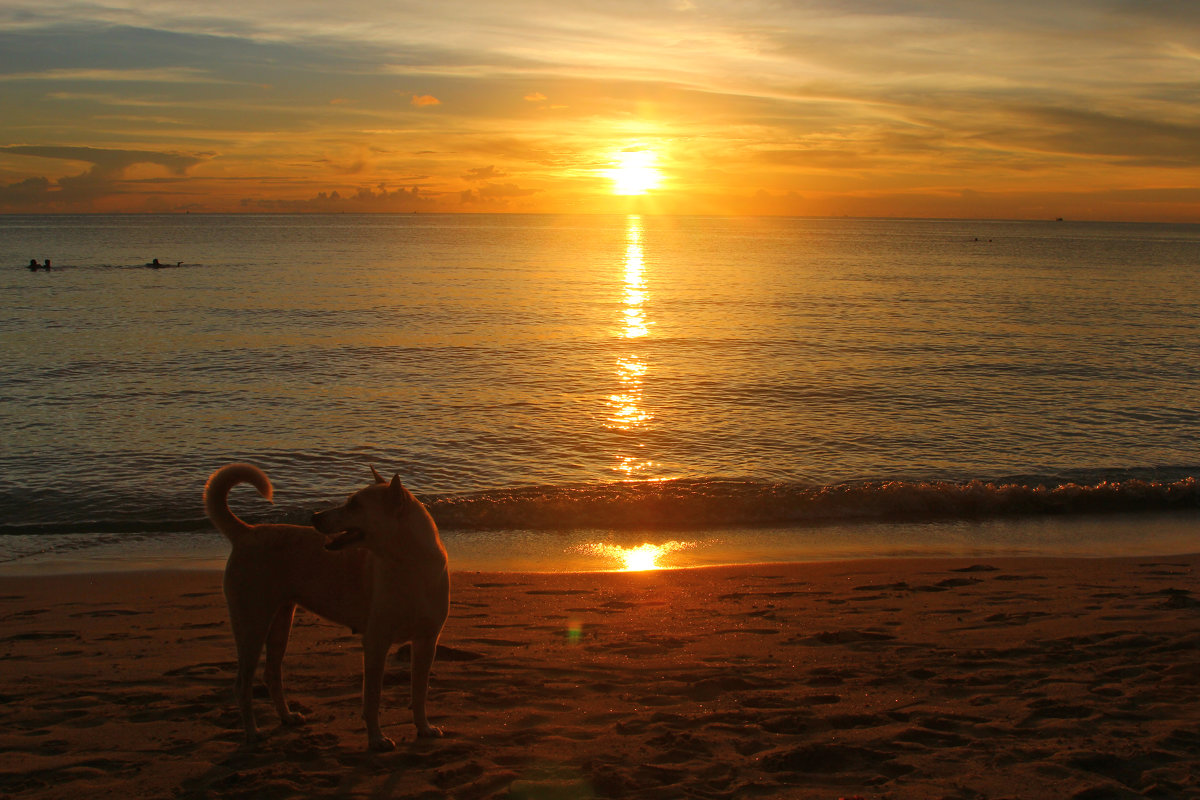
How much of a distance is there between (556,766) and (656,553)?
559 centimetres

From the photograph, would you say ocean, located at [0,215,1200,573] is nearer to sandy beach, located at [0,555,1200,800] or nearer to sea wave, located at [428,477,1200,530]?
sea wave, located at [428,477,1200,530]

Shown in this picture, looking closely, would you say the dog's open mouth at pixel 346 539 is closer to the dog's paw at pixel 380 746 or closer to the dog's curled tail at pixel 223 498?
the dog's curled tail at pixel 223 498

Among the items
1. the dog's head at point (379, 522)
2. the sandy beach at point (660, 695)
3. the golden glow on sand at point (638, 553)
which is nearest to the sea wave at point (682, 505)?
the golden glow on sand at point (638, 553)

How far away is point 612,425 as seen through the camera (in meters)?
16.3

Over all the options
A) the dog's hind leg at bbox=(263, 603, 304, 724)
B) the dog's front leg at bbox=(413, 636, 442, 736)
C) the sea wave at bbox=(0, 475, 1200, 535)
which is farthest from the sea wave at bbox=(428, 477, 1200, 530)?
the dog's front leg at bbox=(413, 636, 442, 736)

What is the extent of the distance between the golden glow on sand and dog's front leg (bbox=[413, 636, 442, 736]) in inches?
179

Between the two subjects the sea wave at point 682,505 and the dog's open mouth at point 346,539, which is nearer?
the dog's open mouth at point 346,539

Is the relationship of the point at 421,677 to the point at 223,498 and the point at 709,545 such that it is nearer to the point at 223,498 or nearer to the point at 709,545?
the point at 223,498

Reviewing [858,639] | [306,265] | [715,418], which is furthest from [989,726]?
[306,265]

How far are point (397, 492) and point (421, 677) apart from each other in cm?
120

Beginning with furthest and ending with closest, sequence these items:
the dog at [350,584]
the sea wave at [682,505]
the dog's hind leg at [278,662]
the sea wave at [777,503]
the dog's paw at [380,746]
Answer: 1. the sea wave at [777,503]
2. the sea wave at [682,505]
3. the dog's hind leg at [278,662]
4. the dog's paw at [380,746]
5. the dog at [350,584]

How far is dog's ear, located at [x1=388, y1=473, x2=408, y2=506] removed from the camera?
13.7 ft

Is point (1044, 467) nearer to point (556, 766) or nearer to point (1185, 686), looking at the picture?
point (1185, 686)

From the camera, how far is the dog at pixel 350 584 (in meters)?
4.40
